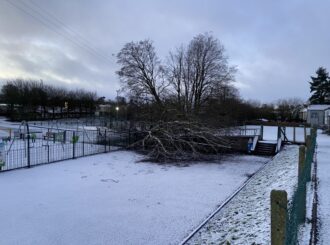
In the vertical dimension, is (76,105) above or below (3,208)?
above

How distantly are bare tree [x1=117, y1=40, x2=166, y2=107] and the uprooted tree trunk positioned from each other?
24.0ft

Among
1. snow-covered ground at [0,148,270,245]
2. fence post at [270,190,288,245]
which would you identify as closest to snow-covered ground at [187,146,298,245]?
snow-covered ground at [0,148,270,245]

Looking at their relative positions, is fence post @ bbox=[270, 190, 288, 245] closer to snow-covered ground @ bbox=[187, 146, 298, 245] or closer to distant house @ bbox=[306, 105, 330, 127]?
snow-covered ground @ bbox=[187, 146, 298, 245]

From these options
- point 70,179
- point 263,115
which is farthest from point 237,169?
point 263,115

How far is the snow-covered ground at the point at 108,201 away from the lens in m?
5.46

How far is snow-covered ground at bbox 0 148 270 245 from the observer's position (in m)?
5.46

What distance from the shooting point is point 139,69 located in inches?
1038

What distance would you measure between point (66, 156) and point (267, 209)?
11260mm

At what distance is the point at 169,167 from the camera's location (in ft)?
42.6

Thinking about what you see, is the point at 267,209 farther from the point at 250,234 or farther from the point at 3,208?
the point at 3,208

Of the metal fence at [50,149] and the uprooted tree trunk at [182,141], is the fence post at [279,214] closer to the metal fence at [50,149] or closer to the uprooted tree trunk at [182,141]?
the metal fence at [50,149]

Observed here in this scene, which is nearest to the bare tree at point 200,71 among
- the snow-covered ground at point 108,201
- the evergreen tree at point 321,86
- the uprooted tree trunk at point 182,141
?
the uprooted tree trunk at point 182,141

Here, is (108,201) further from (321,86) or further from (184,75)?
(321,86)

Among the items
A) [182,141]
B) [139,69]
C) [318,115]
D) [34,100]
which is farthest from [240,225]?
[34,100]
